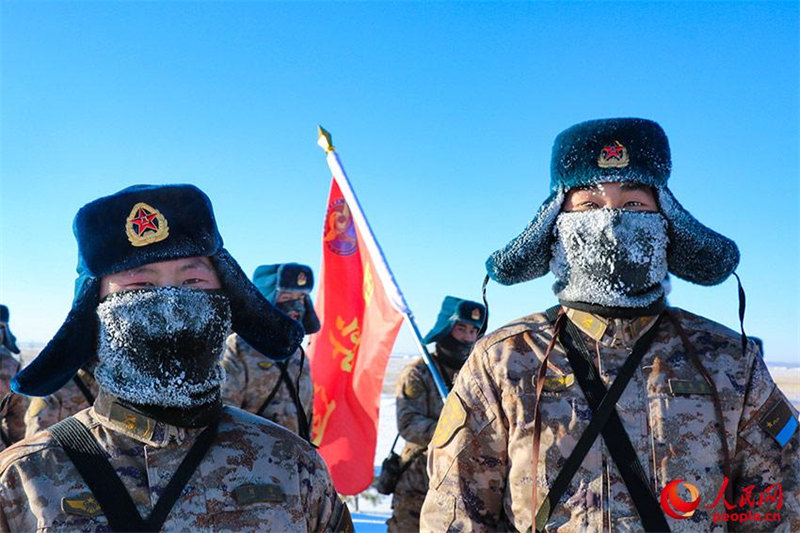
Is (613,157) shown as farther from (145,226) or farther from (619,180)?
(145,226)

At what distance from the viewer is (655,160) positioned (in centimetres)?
266

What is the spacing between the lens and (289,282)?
23.5 feet

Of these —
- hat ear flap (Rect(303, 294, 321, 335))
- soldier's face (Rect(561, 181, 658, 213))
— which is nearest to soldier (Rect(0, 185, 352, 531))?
soldier's face (Rect(561, 181, 658, 213))

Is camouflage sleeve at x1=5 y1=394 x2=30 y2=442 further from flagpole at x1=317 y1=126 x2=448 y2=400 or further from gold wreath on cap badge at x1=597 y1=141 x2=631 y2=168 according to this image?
gold wreath on cap badge at x1=597 y1=141 x2=631 y2=168

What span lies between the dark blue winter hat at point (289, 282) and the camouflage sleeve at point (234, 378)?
0.87 meters

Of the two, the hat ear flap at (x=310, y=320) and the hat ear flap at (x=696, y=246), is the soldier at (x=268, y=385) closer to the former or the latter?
the hat ear flap at (x=310, y=320)

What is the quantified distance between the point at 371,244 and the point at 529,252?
3.71 metres

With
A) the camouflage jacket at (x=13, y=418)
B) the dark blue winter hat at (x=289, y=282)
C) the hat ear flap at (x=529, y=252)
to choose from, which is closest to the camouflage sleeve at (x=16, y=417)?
the camouflage jacket at (x=13, y=418)

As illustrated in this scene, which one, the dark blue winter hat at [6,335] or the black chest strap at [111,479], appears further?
the dark blue winter hat at [6,335]

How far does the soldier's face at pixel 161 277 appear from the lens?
2199mm

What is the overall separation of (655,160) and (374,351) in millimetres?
4533

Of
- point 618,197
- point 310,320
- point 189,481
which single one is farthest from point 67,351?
point 310,320

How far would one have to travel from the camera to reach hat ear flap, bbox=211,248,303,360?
237 centimetres

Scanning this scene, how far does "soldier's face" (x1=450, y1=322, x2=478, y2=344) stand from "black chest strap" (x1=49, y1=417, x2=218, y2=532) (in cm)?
538
